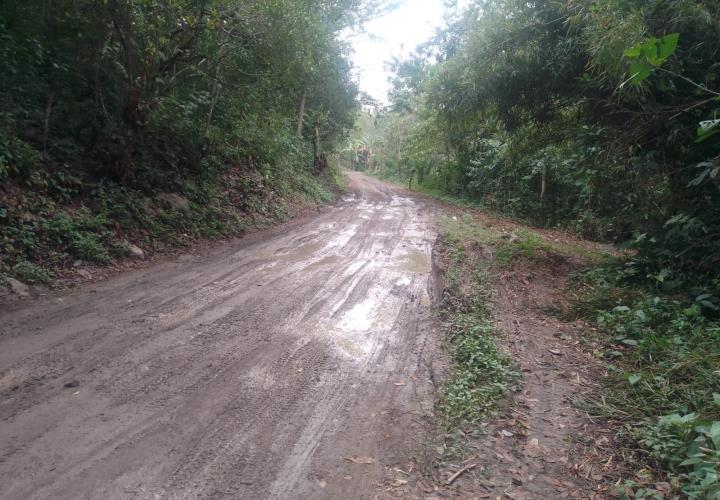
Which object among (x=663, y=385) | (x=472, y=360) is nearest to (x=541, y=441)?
(x=472, y=360)

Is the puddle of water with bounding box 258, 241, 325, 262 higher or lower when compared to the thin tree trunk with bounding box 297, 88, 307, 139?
lower

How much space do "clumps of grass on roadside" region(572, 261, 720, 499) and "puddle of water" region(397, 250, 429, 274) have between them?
2.77 m

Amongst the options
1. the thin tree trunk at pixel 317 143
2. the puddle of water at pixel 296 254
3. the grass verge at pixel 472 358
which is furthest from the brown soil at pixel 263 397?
the thin tree trunk at pixel 317 143

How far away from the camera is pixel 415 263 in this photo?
27.5ft

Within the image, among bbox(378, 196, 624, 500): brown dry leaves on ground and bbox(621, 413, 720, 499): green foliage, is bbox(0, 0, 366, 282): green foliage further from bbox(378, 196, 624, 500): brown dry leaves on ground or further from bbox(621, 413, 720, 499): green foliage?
bbox(621, 413, 720, 499): green foliage

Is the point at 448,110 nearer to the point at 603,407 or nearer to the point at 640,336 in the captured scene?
the point at 640,336

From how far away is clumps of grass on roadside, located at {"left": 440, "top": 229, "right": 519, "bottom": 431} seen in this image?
3643 mm

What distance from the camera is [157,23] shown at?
7184mm

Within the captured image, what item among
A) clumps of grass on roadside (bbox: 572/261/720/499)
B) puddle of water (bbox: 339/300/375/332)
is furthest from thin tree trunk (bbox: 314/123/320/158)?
clumps of grass on roadside (bbox: 572/261/720/499)

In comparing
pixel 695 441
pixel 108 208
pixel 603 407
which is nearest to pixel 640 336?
pixel 603 407

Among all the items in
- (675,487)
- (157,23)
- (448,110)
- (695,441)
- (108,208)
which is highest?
(157,23)

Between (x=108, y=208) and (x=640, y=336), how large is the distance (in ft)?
26.3

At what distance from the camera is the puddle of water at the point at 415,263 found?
26.0 ft

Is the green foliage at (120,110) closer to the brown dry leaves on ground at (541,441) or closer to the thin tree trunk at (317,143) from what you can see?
the brown dry leaves on ground at (541,441)
